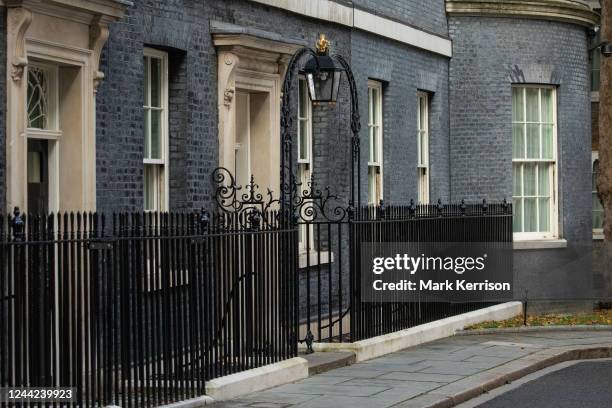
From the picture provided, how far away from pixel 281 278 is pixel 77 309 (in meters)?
3.63

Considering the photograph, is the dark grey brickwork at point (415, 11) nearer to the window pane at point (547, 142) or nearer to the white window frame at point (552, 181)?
the white window frame at point (552, 181)

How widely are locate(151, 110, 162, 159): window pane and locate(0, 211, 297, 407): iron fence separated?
4.41 feet

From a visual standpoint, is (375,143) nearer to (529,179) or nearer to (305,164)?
(305,164)

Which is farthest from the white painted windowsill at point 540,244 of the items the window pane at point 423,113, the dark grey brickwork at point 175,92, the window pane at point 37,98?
the window pane at point 37,98

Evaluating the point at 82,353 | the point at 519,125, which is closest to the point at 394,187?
the point at 519,125

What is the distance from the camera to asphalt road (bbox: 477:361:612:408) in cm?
1260

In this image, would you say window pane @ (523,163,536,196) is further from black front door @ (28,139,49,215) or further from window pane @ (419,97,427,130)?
black front door @ (28,139,49,215)

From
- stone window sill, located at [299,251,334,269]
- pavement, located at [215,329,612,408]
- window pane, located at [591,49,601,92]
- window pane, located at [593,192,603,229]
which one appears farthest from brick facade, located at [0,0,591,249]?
window pane, located at [591,49,601,92]

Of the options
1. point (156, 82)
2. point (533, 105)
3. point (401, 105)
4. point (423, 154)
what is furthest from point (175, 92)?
point (533, 105)

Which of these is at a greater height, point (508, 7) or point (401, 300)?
point (508, 7)

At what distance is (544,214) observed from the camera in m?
24.1

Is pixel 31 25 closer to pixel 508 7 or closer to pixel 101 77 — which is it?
pixel 101 77

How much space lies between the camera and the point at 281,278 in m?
13.5

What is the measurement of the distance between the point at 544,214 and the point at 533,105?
186 centimetres
